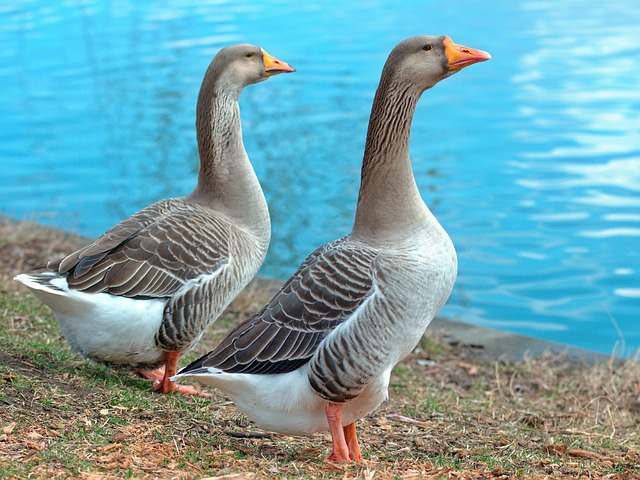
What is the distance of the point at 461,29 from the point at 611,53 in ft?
12.3

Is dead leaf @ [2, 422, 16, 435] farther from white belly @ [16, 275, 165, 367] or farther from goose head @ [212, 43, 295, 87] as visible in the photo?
goose head @ [212, 43, 295, 87]

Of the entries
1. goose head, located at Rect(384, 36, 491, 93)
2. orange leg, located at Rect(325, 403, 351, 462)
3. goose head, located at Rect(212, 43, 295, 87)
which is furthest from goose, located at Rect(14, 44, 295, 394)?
goose head, located at Rect(384, 36, 491, 93)

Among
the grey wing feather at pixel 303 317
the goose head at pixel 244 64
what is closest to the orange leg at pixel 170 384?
the grey wing feather at pixel 303 317

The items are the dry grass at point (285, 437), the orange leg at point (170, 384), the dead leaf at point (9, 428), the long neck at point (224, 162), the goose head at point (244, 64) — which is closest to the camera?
the dry grass at point (285, 437)

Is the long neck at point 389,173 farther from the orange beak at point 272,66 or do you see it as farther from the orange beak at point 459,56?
the orange beak at point 272,66

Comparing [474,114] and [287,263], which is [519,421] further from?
[474,114]

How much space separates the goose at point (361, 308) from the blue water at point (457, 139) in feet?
14.0

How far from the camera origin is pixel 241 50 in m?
6.31

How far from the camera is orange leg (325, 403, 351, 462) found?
4.20 meters

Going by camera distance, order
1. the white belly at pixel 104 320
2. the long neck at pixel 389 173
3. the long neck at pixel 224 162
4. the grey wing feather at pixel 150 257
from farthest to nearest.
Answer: the long neck at pixel 224 162 → the grey wing feather at pixel 150 257 → the white belly at pixel 104 320 → the long neck at pixel 389 173

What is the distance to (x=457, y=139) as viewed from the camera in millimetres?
15609

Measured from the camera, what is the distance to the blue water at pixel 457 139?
11.1m

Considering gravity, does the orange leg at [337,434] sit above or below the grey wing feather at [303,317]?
below

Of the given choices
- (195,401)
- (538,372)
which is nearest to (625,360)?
(538,372)
